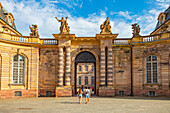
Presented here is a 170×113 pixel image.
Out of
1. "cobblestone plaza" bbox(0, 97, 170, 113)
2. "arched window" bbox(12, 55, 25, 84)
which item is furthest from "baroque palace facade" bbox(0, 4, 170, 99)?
"cobblestone plaza" bbox(0, 97, 170, 113)

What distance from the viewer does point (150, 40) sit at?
23016mm

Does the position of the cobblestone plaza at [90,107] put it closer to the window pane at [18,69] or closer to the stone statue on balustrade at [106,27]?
the window pane at [18,69]

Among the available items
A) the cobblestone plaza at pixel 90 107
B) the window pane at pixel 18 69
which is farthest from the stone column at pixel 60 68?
the cobblestone plaza at pixel 90 107

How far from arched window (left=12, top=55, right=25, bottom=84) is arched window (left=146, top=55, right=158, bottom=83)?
15760 millimetres

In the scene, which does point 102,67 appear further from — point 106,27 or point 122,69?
point 106,27

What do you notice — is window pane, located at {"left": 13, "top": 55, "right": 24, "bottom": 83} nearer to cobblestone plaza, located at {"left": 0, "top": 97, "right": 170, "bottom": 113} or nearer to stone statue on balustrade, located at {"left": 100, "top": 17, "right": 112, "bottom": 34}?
cobblestone plaza, located at {"left": 0, "top": 97, "right": 170, "bottom": 113}

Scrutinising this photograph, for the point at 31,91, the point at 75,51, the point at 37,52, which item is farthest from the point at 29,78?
the point at 75,51

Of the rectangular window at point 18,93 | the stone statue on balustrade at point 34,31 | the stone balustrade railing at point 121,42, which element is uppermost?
the stone statue on balustrade at point 34,31

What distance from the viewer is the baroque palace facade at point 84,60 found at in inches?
862

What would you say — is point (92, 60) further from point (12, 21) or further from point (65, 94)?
point (12, 21)

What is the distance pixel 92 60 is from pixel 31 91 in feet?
28.6

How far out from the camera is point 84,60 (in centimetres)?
2431

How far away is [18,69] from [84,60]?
8425 mm

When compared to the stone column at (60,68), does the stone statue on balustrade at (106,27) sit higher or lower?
higher
